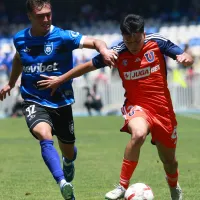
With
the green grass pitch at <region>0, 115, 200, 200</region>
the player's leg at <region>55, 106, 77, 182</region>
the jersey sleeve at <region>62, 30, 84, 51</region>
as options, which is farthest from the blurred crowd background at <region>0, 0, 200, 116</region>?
the jersey sleeve at <region>62, 30, 84, 51</region>

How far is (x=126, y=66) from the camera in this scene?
822 cm

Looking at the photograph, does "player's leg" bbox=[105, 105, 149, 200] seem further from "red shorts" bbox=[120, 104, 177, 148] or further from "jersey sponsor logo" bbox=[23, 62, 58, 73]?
"jersey sponsor logo" bbox=[23, 62, 58, 73]

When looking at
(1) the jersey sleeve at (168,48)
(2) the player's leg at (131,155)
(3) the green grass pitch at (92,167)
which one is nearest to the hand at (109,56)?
(1) the jersey sleeve at (168,48)

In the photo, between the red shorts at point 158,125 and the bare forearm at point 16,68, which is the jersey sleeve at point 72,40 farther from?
the red shorts at point 158,125

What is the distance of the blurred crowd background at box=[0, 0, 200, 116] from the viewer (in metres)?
30.2

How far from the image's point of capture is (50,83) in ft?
27.2

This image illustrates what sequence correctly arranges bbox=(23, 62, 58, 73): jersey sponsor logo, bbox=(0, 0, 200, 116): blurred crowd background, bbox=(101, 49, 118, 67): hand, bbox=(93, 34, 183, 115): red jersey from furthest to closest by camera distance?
bbox=(0, 0, 200, 116): blurred crowd background, bbox=(23, 62, 58, 73): jersey sponsor logo, bbox=(93, 34, 183, 115): red jersey, bbox=(101, 49, 118, 67): hand

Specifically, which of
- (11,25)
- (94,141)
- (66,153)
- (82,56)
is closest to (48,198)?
(66,153)

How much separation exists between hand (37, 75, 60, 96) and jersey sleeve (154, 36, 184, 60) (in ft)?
3.91

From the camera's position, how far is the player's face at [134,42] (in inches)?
312

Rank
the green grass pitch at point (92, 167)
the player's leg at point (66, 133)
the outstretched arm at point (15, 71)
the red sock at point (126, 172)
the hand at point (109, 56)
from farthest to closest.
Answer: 1. the green grass pitch at point (92, 167)
2. the outstretched arm at point (15, 71)
3. the player's leg at point (66, 133)
4. the red sock at point (126, 172)
5. the hand at point (109, 56)

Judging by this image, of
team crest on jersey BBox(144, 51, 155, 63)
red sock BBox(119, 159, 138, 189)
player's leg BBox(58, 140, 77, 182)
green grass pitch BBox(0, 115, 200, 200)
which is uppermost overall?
team crest on jersey BBox(144, 51, 155, 63)

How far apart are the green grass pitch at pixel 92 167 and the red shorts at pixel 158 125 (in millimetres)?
828

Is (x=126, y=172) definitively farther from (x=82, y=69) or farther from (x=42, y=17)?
(x=42, y=17)
